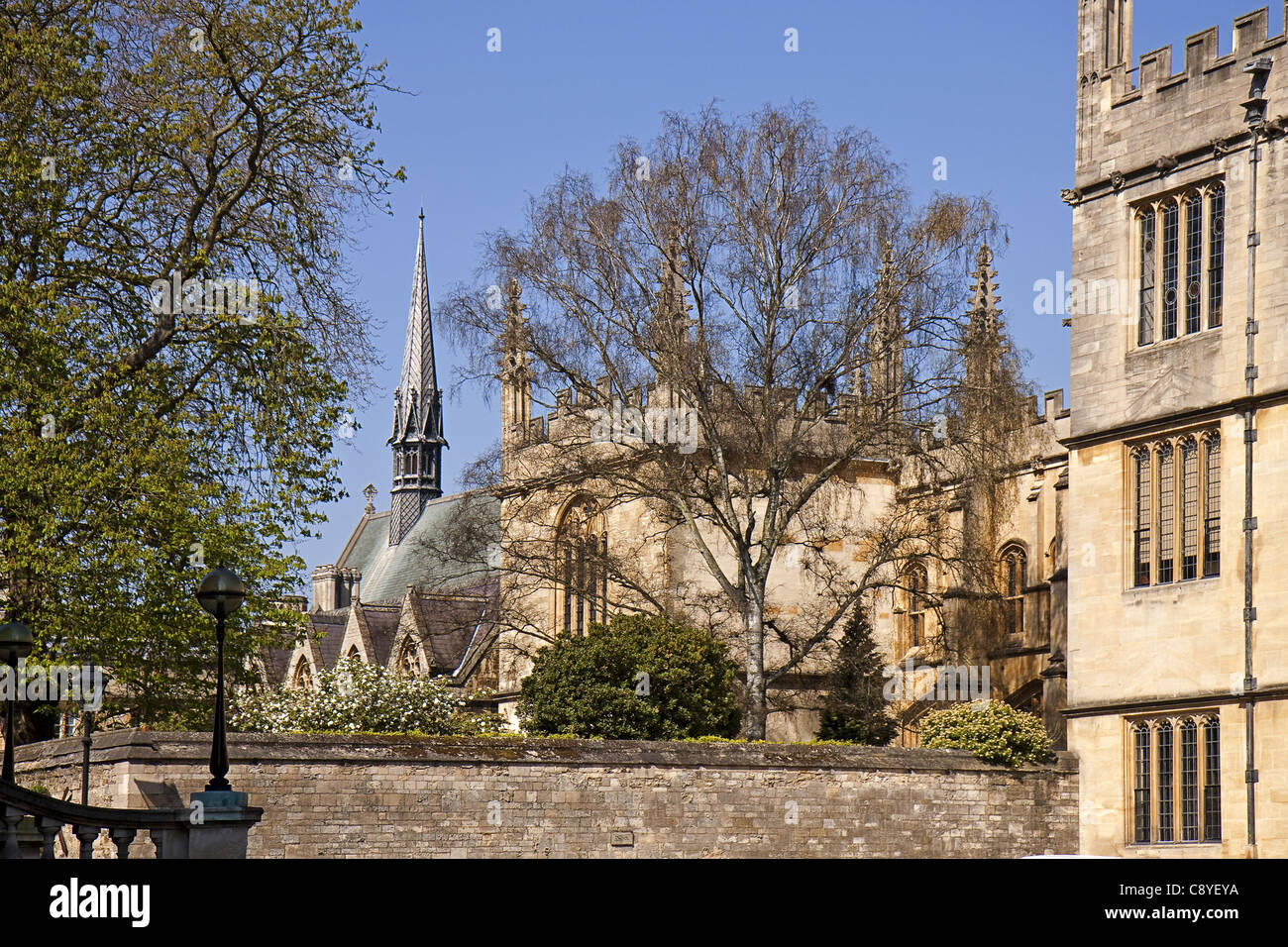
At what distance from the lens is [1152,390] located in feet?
86.6

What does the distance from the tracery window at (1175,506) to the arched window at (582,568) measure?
30.7 ft

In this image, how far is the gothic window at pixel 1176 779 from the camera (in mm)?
24891

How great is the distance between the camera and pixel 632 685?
2862 centimetres

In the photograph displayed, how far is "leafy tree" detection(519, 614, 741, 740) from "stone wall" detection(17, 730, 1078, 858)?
132 inches

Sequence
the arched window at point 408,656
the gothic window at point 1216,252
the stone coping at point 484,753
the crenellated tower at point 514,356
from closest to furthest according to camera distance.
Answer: the stone coping at point 484,753, the gothic window at point 1216,252, the crenellated tower at point 514,356, the arched window at point 408,656

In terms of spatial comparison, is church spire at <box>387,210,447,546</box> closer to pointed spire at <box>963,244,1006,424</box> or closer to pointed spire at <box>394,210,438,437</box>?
pointed spire at <box>394,210,438,437</box>

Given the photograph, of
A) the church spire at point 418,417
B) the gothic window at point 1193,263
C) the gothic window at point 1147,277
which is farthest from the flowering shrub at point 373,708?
the church spire at point 418,417

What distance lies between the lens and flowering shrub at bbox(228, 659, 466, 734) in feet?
96.5

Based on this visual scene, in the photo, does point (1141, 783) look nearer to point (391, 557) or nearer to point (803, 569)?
point (803, 569)

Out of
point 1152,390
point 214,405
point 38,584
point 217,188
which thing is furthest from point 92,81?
point 1152,390

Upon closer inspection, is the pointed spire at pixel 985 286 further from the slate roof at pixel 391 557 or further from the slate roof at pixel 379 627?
the slate roof at pixel 391 557

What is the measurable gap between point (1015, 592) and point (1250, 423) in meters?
11.7
